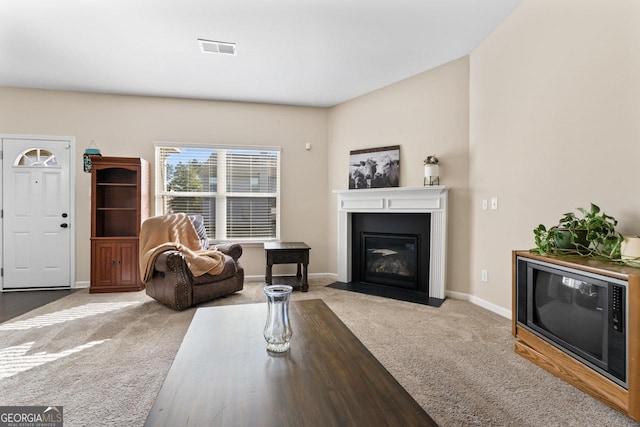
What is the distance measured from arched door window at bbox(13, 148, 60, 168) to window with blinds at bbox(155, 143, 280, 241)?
4.40 feet

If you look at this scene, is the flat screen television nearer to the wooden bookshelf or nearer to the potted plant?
the potted plant

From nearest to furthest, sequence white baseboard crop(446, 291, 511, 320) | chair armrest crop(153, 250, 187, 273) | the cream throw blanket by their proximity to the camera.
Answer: white baseboard crop(446, 291, 511, 320) < chair armrest crop(153, 250, 187, 273) < the cream throw blanket

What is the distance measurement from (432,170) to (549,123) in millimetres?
1297

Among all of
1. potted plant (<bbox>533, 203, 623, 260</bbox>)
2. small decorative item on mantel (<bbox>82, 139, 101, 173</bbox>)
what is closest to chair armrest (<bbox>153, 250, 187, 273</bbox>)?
small decorative item on mantel (<bbox>82, 139, 101, 173</bbox>)

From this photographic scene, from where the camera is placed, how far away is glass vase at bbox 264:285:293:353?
1391mm

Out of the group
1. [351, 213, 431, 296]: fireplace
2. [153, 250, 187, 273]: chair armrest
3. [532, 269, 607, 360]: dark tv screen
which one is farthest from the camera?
[351, 213, 431, 296]: fireplace

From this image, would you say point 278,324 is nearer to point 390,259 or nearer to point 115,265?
point 390,259

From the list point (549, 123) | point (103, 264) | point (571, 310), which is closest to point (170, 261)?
point (103, 264)

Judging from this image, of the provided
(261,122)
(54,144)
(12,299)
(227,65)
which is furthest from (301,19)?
(12,299)

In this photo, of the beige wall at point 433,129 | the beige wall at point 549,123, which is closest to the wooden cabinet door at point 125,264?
the beige wall at point 433,129

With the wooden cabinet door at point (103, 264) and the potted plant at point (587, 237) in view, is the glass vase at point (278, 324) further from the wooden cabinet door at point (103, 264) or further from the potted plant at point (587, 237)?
the wooden cabinet door at point (103, 264)

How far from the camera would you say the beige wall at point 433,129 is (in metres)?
3.62

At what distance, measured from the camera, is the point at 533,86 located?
272 centimetres

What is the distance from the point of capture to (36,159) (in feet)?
13.8
